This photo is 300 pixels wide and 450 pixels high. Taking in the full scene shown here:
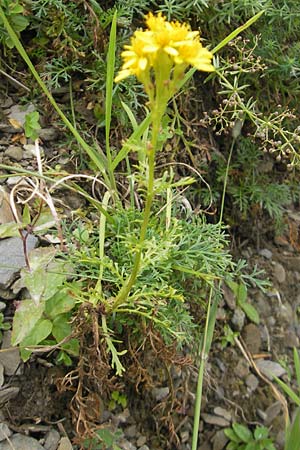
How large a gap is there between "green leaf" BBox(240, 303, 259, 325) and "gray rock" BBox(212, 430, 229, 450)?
0.38m

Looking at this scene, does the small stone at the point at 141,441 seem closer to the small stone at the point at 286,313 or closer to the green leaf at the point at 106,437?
the green leaf at the point at 106,437

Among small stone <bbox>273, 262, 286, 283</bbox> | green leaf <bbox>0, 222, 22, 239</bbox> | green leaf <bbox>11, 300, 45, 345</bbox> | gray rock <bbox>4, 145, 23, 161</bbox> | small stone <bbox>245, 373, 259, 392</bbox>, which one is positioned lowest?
small stone <bbox>245, 373, 259, 392</bbox>

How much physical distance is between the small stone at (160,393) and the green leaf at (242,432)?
0.29 m

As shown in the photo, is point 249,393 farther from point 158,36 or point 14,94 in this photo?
point 158,36

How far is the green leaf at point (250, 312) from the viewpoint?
2.01m

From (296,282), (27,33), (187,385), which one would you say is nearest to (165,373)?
(187,385)

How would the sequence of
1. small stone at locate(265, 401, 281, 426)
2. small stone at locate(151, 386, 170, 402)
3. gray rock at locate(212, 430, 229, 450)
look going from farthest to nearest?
1. small stone at locate(265, 401, 281, 426)
2. gray rock at locate(212, 430, 229, 450)
3. small stone at locate(151, 386, 170, 402)

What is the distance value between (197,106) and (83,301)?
84 cm

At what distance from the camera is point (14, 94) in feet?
5.93

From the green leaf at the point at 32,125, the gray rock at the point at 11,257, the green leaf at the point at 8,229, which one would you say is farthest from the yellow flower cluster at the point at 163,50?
the green leaf at the point at 32,125

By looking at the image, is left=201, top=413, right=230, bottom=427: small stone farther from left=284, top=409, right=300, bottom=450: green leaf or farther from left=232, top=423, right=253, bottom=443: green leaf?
left=284, top=409, right=300, bottom=450: green leaf

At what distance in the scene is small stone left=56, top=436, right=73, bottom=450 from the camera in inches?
56.9

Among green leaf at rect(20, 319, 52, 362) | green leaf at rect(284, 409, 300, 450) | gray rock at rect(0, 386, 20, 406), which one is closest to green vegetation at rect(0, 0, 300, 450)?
green leaf at rect(20, 319, 52, 362)

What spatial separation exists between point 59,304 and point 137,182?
453 millimetres
